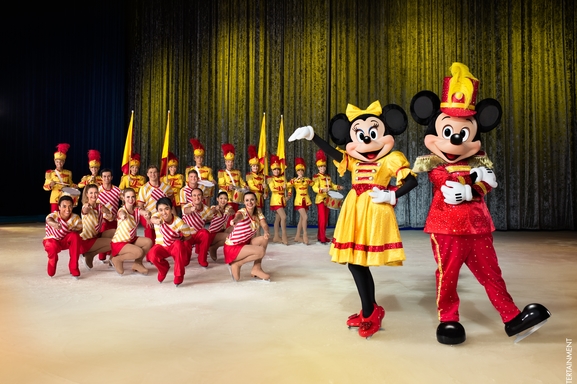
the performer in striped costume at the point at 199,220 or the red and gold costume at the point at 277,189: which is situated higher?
the red and gold costume at the point at 277,189

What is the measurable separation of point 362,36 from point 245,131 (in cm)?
320

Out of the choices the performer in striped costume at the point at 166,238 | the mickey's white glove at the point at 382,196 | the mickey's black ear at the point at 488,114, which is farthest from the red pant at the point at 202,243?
the mickey's black ear at the point at 488,114

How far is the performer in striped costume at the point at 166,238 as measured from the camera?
4145mm

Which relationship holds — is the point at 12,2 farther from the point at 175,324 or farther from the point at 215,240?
the point at 175,324

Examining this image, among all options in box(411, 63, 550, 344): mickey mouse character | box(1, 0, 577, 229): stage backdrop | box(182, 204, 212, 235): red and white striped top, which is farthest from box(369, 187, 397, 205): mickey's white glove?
box(1, 0, 577, 229): stage backdrop

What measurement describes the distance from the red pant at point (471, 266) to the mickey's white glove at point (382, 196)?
335 mm

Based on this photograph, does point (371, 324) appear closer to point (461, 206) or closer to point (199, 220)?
point (461, 206)

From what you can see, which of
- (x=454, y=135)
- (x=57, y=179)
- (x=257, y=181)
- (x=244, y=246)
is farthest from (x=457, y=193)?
(x=57, y=179)

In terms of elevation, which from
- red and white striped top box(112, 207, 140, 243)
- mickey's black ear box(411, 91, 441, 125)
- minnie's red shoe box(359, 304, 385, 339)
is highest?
mickey's black ear box(411, 91, 441, 125)

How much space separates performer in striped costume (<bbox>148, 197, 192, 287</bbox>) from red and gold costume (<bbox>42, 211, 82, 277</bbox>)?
76 centimetres

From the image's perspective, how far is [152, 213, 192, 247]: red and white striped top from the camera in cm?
419

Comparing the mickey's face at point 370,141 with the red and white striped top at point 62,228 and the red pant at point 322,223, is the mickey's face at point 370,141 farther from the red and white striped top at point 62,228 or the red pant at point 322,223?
the red pant at point 322,223

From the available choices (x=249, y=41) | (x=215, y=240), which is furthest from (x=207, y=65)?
(x=215, y=240)

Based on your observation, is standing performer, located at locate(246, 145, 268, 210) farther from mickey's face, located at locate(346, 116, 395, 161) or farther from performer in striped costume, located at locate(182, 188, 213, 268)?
mickey's face, located at locate(346, 116, 395, 161)
